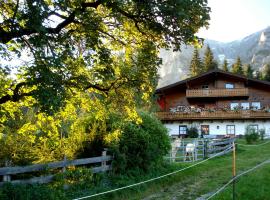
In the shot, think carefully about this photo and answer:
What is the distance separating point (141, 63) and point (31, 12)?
505 centimetres

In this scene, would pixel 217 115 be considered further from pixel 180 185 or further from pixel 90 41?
pixel 90 41

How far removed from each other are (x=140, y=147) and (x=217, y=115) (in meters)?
33.9

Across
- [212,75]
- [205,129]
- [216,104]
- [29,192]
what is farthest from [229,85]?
[29,192]

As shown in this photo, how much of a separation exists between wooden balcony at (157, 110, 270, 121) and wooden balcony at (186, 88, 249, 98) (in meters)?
3.35

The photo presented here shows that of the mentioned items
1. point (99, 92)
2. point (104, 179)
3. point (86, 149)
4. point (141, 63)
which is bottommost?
point (104, 179)

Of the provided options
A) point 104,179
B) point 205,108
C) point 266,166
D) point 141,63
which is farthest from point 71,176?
point 205,108

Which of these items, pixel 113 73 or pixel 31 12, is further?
pixel 113 73

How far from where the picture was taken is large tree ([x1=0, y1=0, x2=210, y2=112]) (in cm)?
888

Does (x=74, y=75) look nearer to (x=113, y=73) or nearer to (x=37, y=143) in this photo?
(x=113, y=73)

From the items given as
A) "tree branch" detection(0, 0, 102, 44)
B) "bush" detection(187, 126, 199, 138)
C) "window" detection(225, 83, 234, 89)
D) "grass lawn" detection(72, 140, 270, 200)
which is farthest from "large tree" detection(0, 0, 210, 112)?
"window" detection(225, 83, 234, 89)

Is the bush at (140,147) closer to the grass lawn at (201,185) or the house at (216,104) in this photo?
the grass lawn at (201,185)

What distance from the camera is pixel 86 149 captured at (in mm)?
14344

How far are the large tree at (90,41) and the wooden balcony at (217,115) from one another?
113 feet

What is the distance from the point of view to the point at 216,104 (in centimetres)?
5116
